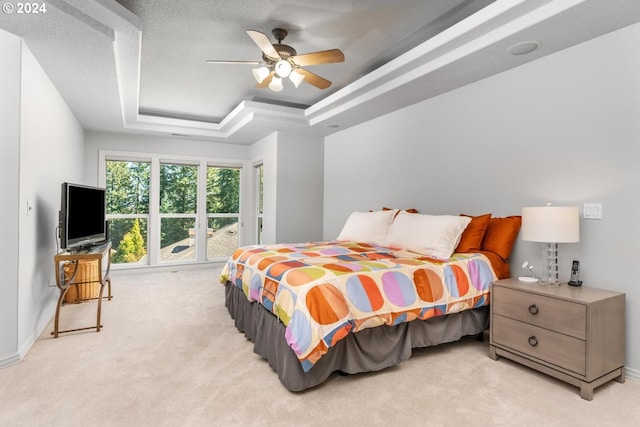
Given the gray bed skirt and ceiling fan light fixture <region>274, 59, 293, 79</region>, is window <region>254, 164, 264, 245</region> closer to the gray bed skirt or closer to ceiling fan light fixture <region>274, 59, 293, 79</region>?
ceiling fan light fixture <region>274, 59, 293, 79</region>

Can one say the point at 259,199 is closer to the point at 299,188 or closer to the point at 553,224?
the point at 299,188

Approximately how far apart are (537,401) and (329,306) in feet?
4.39

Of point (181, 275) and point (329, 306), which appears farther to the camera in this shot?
point (181, 275)

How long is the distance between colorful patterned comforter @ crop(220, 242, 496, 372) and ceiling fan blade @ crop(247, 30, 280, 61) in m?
1.67

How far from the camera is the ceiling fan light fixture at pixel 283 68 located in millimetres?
2949

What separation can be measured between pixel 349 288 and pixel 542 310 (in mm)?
1299

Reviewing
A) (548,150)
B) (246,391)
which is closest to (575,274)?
(548,150)

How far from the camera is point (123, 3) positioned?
99.0 inches

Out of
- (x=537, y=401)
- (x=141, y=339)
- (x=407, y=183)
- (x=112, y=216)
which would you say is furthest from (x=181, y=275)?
(x=537, y=401)

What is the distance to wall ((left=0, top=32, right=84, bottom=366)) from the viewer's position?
248 centimetres

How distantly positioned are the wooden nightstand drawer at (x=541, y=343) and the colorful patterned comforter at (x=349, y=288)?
0.91ft

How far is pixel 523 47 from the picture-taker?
2684mm

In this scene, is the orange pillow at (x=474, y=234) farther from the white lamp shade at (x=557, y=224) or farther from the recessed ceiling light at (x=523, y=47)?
the recessed ceiling light at (x=523, y=47)

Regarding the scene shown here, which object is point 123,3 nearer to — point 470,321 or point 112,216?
point 470,321
